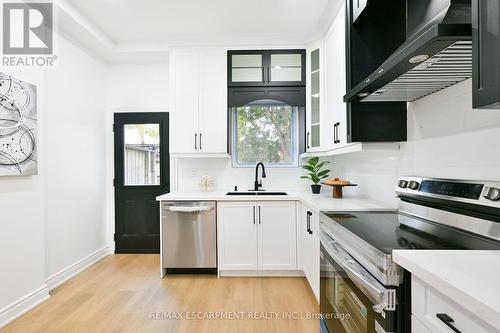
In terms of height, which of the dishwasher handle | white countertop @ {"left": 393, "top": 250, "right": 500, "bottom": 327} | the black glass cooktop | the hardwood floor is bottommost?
the hardwood floor

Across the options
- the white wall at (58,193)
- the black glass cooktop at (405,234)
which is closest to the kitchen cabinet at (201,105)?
the white wall at (58,193)

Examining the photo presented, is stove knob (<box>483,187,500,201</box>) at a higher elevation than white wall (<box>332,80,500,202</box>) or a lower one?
lower

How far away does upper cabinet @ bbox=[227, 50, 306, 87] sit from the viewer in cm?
328

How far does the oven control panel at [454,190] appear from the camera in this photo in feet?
3.53

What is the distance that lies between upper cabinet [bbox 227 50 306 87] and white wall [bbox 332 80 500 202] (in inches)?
63.0

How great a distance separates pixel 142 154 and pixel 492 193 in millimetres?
3800

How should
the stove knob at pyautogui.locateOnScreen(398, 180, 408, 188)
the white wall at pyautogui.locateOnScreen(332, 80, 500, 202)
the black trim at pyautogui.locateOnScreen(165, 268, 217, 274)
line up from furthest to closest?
the black trim at pyautogui.locateOnScreen(165, 268, 217, 274)
the stove knob at pyautogui.locateOnScreen(398, 180, 408, 188)
the white wall at pyautogui.locateOnScreen(332, 80, 500, 202)

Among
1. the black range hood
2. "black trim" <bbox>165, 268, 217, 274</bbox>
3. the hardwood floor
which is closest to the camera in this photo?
the black range hood

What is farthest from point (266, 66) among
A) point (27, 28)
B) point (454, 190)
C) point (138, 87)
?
point (454, 190)

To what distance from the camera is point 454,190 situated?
1.26 metres

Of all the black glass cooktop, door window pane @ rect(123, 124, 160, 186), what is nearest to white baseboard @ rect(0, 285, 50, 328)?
door window pane @ rect(123, 124, 160, 186)

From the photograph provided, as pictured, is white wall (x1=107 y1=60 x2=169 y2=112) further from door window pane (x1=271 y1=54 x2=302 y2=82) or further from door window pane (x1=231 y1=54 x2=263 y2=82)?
door window pane (x1=271 y1=54 x2=302 y2=82)

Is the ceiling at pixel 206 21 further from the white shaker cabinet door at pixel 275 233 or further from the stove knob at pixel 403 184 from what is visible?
→ the white shaker cabinet door at pixel 275 233

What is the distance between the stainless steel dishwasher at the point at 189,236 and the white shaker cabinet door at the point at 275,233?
53cm
